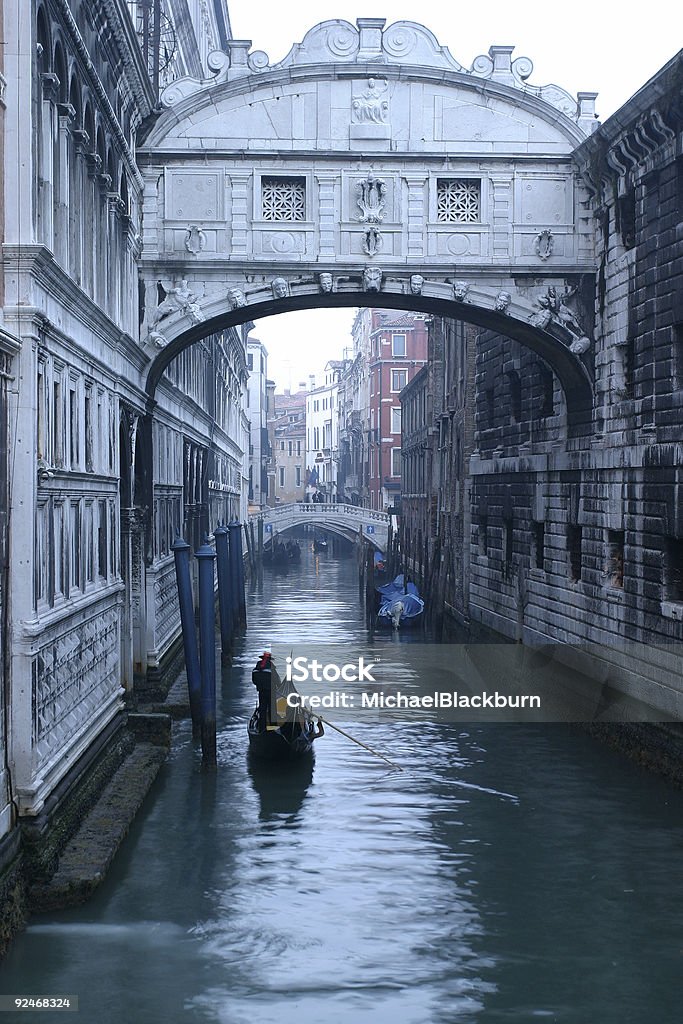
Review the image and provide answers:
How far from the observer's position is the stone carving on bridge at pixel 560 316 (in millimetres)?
16578

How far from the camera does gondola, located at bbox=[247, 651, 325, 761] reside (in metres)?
14.7

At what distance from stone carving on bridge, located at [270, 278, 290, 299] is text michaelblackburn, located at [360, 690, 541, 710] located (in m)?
6.62

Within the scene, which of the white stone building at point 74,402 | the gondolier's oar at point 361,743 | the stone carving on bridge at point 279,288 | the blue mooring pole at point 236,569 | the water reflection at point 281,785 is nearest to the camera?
the white stone building at point 74,402

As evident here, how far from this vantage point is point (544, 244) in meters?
16.5

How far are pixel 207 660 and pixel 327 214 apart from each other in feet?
19.0

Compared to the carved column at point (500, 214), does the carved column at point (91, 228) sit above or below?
below

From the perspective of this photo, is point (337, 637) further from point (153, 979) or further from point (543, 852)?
point (153, 979)

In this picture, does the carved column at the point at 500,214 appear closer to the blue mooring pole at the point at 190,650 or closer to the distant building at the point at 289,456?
the blue mooring pole at the point at 190,650

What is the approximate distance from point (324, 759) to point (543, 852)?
4508 millimetres

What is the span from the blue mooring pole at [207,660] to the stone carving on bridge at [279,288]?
336 centimetres

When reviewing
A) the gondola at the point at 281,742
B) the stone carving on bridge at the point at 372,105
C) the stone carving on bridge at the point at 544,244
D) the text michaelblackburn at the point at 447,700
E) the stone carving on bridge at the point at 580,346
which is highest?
the stone carving on bridge at the point at 372,105

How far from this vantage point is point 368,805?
1333 cm

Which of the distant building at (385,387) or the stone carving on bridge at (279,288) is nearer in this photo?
the stone carving on bridge at (279,288)

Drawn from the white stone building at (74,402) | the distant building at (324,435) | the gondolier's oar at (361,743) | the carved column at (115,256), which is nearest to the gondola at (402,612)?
the white stone building at (74,402)
